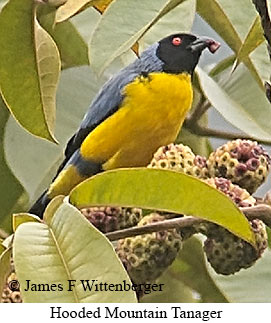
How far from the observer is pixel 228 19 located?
66 centimetres

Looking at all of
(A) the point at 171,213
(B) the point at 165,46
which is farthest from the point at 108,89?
(A) the point at 171,213

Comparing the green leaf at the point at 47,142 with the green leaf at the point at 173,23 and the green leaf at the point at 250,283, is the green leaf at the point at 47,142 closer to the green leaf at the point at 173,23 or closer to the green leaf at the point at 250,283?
the green leaf at the point at 173,23

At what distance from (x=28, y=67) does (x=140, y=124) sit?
12cm

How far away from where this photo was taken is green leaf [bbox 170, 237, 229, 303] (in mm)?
635

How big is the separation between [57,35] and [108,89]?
0.21 ft

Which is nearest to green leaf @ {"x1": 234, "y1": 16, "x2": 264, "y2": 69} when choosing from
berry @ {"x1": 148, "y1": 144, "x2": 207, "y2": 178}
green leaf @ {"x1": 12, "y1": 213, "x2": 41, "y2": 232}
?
berry @ {"x1": 148, "y1": 144, "x2": 207, "y2": 178}

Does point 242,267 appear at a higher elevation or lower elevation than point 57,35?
lower

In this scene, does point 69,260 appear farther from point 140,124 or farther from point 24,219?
point 140,124

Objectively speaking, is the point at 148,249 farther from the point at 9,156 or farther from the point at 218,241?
the point at 9,156

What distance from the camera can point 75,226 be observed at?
478mm

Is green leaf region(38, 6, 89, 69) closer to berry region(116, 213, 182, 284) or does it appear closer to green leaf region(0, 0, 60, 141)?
green leaf region(0, 0, 60, 141)

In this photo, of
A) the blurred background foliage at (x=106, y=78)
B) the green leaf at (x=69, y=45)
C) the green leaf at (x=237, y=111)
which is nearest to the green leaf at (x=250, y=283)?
the blurred background foliage at (x=106, y=78)

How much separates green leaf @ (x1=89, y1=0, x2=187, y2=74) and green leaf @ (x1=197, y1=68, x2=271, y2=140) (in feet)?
0.34

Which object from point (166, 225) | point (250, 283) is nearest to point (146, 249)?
point (166, 225)
